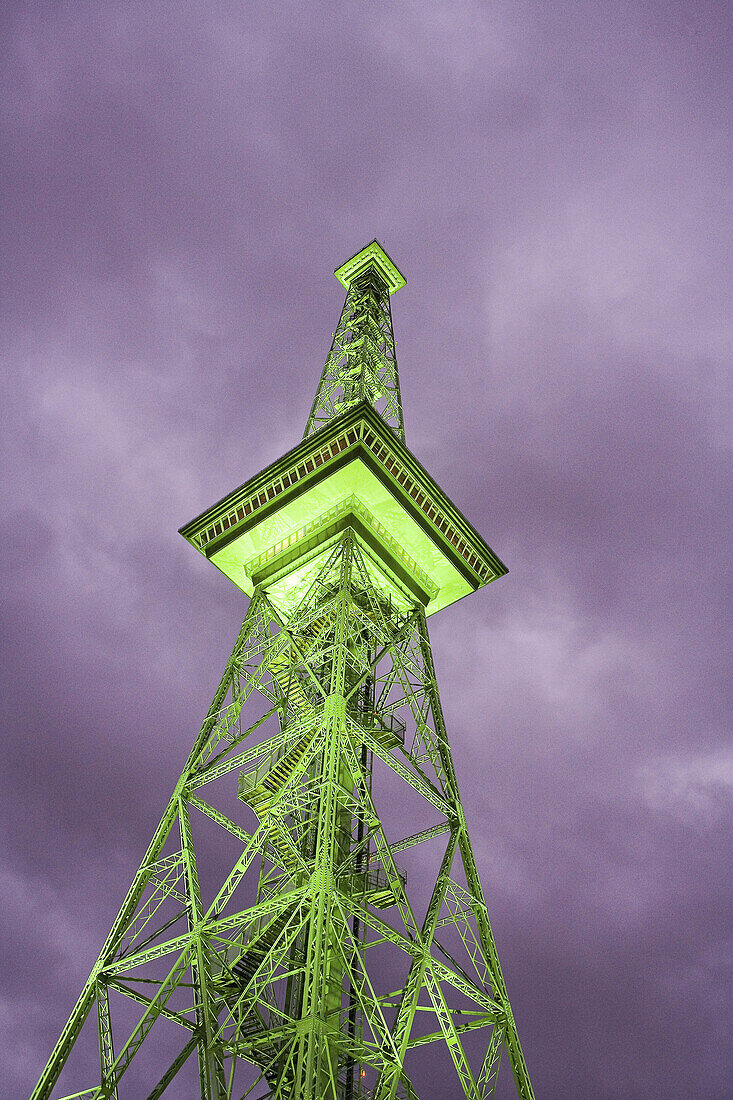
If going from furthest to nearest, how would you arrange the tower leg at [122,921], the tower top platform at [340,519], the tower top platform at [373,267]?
the tower top platform at [373,267]
the tower top platform at [340,519]
the tower leg at [122,921]

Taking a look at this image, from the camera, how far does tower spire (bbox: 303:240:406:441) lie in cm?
4378

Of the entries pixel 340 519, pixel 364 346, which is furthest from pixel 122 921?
pixel 364 346

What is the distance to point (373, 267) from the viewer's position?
176ft

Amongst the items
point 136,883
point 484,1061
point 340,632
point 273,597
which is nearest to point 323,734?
point 340,632

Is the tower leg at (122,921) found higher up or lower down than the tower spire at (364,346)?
lower down

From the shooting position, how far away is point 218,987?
22.9 metres

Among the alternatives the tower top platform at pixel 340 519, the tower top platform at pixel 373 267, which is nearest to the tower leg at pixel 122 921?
the tower top platform at pixel 340 519

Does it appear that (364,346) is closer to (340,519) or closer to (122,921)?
(340,519)

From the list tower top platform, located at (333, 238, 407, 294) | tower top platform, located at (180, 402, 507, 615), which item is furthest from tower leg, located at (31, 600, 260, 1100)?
tower top platform, located at (333, 238, 407, 294)

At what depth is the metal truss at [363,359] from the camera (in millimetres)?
43594

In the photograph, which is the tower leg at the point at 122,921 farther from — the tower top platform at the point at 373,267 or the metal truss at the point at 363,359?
the tower top platform at the point at 373,267

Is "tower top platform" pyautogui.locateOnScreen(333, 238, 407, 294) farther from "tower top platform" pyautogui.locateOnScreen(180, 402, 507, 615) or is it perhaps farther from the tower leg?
the tower leg

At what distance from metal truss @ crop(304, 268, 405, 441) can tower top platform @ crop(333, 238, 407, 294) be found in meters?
0.71

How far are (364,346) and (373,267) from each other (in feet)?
30.4
